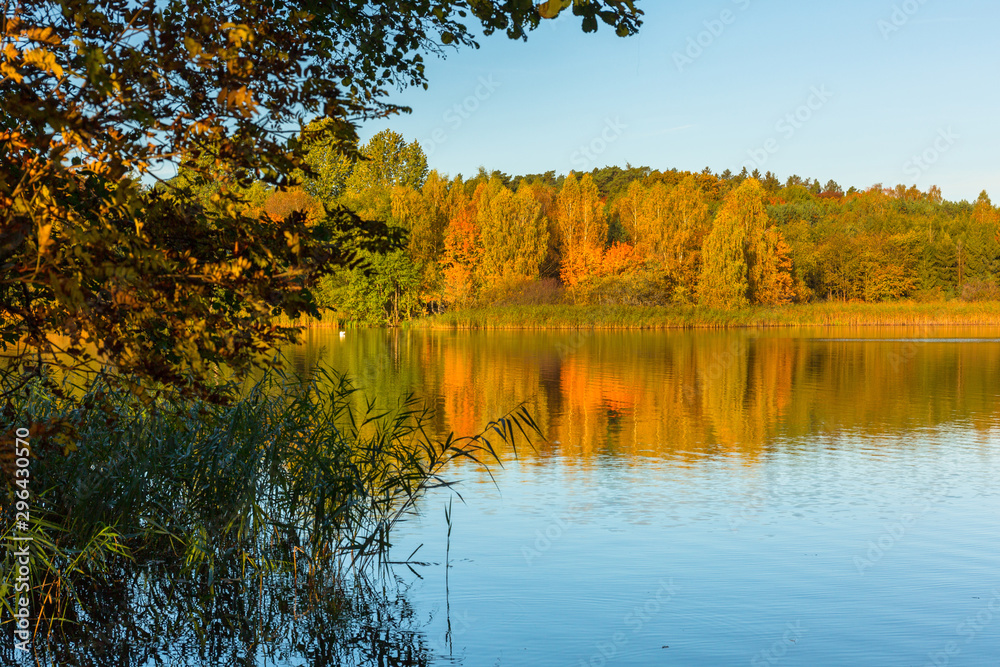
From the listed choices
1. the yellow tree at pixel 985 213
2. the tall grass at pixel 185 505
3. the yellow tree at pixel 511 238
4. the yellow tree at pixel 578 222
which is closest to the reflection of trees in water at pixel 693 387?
the tall grass at pixel 185 505

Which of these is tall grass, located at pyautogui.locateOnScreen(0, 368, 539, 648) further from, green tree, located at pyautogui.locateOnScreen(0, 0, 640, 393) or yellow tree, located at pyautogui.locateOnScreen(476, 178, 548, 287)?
yellow tree, located at pyautogui.locateOnScreen(476, 178, 548, 287)

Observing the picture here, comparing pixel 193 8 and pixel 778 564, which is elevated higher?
pixel 193 8

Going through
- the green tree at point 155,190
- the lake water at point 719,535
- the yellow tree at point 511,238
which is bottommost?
the lake water at point 719,535

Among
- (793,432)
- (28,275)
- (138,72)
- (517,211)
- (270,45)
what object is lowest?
(793,432)

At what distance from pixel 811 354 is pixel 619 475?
72.1ft

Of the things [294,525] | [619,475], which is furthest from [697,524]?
[294,525]

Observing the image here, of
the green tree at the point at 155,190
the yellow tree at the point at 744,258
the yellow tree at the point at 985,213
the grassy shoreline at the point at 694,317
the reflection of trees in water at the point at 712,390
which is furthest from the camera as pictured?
the yellow tree at the point at 985,213

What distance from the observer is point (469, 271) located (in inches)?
2394

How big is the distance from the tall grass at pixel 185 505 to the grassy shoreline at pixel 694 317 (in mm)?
45544

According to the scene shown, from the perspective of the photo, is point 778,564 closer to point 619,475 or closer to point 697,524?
point 697,524

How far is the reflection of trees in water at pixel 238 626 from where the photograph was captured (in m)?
5.40

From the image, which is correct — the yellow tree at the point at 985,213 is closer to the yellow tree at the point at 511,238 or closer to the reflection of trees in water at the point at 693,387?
the yellow tree at the point at 511,238

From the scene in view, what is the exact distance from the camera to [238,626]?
587cm

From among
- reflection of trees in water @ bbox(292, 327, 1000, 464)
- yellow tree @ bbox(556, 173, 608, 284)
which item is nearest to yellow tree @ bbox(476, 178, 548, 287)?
yellow tree @ bbox(556, 173, 608, 284)
